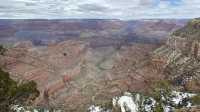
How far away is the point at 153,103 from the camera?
193 m

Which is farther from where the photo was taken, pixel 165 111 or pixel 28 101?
pixel 165 111

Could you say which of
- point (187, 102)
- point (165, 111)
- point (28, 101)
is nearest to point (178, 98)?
point (187, 102)

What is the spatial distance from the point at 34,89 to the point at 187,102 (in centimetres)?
14558

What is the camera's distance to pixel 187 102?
184 meters

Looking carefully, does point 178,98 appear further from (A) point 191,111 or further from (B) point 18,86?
(B) point 18,86

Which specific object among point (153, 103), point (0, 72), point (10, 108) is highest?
point (0, 72)

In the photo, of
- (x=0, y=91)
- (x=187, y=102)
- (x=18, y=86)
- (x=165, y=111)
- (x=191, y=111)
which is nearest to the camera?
(x=0, y=91)

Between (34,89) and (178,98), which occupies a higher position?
(34,89)

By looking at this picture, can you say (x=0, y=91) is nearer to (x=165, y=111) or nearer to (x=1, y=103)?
(x=1, y=103)

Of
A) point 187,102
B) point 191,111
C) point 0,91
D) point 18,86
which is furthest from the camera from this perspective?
point 187,102

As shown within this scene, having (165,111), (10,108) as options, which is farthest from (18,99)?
(165,111)

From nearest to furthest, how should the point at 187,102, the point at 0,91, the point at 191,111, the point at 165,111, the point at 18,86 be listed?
the point at 0,91, the point at 18,86, the point at 191,111, the point at 165,111, the point at 187,102

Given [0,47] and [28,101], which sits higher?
[0,47]

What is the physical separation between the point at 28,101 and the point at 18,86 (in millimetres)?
2473
